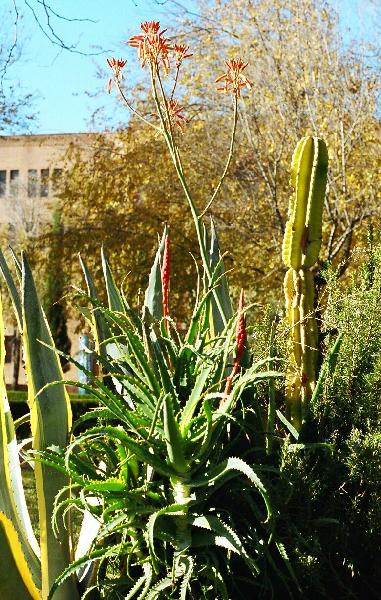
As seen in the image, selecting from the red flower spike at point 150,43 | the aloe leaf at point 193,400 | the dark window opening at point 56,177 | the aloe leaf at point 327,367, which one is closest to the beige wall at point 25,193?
the dark window opening at point 56,177

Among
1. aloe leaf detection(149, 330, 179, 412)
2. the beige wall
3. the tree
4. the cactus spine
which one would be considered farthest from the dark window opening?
the beige wall

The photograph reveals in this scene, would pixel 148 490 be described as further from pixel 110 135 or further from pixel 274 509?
pixel 110 135

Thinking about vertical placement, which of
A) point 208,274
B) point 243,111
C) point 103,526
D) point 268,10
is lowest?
point 103,526

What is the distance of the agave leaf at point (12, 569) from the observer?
7.54 feet

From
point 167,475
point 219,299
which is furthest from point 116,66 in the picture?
point 167,475

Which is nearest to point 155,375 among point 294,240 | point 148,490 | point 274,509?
point 148,490

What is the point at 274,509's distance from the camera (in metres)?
2.26

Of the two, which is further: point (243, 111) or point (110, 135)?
point (110, 135)

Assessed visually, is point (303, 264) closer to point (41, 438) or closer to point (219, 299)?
point (219, 299)

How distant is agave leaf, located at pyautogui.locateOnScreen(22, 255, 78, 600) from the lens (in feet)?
8.21

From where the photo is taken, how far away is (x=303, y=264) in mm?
3236

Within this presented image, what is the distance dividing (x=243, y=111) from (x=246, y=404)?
31.5 feet

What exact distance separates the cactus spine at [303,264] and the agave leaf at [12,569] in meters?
0.95

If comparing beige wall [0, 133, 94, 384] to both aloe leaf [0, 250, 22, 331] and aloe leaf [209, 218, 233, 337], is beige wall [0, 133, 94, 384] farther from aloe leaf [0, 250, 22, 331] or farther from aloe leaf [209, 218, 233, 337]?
aloe leaf [0, 250, 22, 331]
